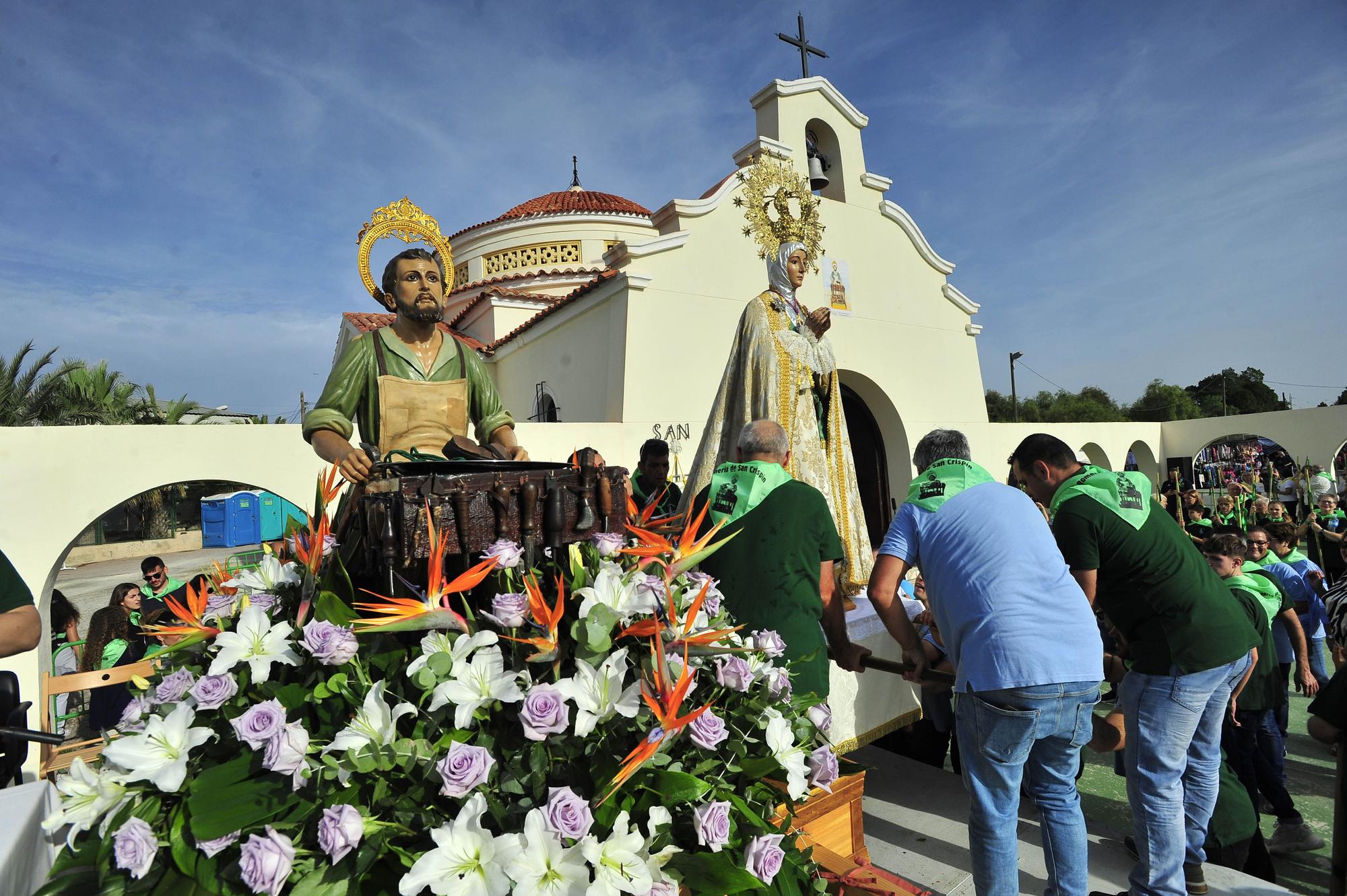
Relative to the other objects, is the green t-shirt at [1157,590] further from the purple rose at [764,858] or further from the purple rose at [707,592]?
the purple rose at [764,858]

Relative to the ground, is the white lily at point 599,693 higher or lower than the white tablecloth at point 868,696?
higher

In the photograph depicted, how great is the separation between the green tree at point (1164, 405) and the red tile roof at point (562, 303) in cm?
4928

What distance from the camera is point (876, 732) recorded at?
368 cm

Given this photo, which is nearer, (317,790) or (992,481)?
(317,790)

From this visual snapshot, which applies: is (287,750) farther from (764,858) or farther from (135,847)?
(764,858)

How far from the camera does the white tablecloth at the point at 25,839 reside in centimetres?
161

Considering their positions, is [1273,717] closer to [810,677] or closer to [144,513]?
[810,677]

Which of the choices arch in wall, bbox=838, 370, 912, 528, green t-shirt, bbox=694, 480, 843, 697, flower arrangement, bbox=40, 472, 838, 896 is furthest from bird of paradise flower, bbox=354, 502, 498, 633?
arch in wall, bbox=838, 370, 912, 528

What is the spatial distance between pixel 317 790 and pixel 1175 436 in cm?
2362

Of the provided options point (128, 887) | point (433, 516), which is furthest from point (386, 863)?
point (433, 516)

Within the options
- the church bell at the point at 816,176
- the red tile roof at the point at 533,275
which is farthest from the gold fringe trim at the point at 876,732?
the red tile roof at the point at 533,275

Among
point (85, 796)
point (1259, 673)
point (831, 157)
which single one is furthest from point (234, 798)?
point (831, 157)

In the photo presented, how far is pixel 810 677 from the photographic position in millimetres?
2758

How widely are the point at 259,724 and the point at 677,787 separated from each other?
710mm
